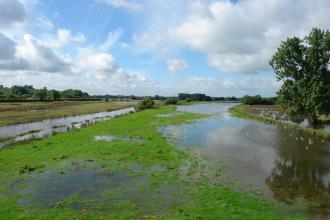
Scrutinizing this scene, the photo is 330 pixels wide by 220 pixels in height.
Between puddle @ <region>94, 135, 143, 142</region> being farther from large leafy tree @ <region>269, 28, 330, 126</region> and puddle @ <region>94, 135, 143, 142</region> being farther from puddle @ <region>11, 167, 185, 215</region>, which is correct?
large leafy tree @ <region>269, 28, 330, 126</region>

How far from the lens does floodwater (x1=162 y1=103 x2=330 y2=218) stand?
18.0 metres

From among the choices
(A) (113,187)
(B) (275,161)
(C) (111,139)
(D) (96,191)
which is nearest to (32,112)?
(C) (111,139)

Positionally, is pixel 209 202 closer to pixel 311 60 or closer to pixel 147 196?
pixel 147 196

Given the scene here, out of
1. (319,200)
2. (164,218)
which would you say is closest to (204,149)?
(319,200)

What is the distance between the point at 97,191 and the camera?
57.5 ft

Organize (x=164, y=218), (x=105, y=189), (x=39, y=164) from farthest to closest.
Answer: (x=39, y=164) < (x=105, y=189) < (x=164, y=218)

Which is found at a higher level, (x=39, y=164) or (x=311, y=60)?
(x=311, y=60)

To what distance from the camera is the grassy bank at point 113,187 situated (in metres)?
14.4

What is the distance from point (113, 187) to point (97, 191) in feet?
3.68

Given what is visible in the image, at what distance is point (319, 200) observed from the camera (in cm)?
1664

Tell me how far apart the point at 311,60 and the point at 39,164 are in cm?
→ 4585

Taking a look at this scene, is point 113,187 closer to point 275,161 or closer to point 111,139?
point 275,161

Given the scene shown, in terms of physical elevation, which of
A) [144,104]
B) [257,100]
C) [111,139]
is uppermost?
[257,100]

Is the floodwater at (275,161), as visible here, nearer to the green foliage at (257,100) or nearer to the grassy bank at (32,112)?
the grassy bank at (32,112)
